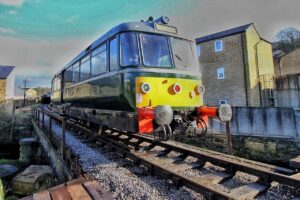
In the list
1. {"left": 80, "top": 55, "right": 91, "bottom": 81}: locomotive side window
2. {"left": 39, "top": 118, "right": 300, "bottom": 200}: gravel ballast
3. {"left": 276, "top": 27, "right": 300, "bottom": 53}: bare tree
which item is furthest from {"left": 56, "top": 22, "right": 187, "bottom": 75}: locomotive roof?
{"left": 276, "top": 27, "right": 300, "bottom": 53}: bare tree

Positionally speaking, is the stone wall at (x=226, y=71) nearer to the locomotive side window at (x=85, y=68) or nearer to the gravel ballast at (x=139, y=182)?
the locomotive side window at (x=85, y=68)

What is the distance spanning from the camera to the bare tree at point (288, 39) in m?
39.9

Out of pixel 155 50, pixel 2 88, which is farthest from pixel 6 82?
pixel 155 50

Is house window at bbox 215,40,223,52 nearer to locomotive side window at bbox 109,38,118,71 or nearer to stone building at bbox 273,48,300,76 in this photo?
stone building at bbox 273,48,300,76

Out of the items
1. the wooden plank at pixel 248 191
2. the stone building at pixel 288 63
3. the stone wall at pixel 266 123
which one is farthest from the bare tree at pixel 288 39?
the wooden plank at pixel 248 191

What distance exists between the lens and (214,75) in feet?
72.8

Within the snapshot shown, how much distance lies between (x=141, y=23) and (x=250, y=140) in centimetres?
1129

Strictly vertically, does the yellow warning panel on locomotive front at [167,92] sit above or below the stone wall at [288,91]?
below

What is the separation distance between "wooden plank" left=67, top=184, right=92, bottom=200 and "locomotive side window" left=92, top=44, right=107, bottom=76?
337cm

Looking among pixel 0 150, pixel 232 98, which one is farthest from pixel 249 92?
pixel 0 150

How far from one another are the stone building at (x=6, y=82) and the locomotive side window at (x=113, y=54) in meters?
25.5

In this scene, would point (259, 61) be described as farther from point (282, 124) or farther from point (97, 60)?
point (97, 60)

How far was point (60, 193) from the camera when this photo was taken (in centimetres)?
345

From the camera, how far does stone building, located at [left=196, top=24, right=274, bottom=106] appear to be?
20047 mm
